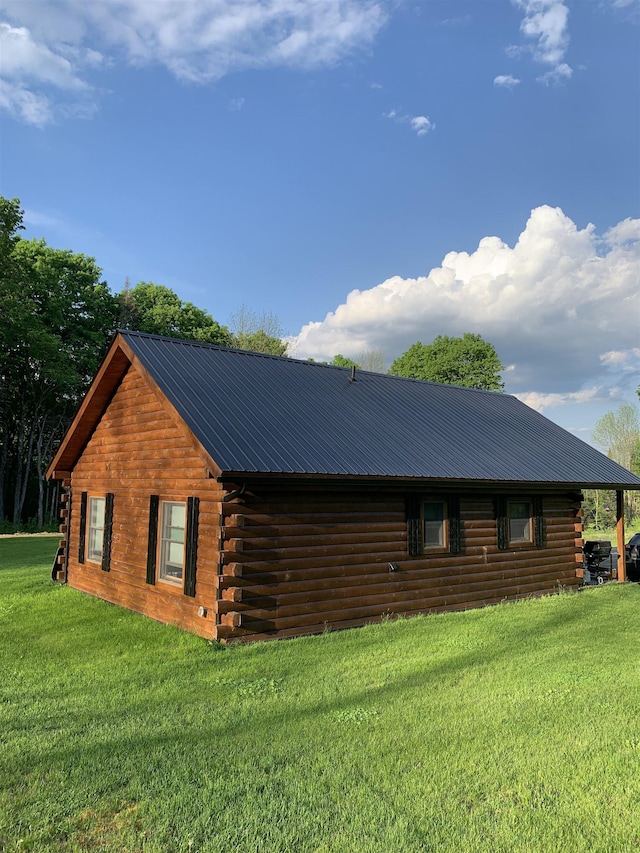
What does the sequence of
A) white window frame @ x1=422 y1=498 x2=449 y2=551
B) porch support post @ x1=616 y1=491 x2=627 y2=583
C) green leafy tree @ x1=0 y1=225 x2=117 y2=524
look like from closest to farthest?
white window frame @ x1=422 y1=498 x2=449 y2=551
porch support post @ x1=616 y1=491 x2=627 y2=583
green leafy tree @ x1=0 y1=225 x2=117 y2=524

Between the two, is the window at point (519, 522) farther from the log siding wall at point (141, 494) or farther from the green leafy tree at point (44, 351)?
the green leafy tree at point (44, 351)

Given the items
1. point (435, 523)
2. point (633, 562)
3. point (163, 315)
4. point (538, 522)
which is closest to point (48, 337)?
point (163, 315)

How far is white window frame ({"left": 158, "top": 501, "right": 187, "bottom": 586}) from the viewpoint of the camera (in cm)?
980

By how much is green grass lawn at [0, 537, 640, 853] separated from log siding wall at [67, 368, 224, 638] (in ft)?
2.49

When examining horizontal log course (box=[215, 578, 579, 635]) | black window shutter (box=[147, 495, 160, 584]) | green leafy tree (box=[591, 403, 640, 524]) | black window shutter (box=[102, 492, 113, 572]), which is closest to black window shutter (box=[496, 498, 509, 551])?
horizontal log course (box=[215, 578, 579, 635])

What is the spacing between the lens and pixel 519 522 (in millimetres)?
13125

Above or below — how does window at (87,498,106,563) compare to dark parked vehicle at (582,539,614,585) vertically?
above

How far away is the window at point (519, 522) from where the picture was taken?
12.9 m

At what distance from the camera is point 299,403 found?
11.5 m

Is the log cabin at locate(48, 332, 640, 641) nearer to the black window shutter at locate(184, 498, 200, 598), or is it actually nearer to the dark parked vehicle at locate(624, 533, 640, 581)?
the black window shutter at locate(184, 498, 200, 598)

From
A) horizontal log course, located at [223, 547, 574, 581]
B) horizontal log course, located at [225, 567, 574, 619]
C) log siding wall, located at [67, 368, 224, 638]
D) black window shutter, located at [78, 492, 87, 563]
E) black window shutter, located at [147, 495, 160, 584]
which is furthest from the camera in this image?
black window shutter, located at [78, 492, 87, 563]

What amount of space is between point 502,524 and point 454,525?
1.51 meters

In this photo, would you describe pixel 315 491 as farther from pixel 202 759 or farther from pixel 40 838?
pixel 40 838

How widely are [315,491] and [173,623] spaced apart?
3254 millimetres
